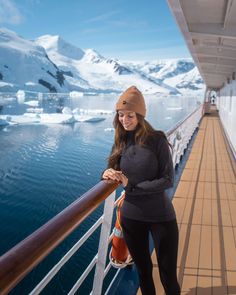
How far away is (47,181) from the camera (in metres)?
13.7

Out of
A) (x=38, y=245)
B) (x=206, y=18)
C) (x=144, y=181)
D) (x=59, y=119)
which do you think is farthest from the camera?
(x=59, y=119)

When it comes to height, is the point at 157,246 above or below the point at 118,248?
above

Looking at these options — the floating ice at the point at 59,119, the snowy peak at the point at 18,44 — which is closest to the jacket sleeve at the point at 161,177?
the floating ice at the point at 59,119

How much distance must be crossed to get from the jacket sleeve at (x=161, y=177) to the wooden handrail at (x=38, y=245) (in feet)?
0.75

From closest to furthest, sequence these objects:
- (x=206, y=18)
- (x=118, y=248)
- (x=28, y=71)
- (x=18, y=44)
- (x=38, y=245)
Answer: (x=38, y=245)
(x=118, y=248)
(x=206, y=18)
(x=28, y=71)
(x=18, y=44)

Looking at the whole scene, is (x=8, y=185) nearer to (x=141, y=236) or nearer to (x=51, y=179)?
(x=51, y=179)

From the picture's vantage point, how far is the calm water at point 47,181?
716 cm

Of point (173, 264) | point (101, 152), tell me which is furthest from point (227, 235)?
point (101, 152)

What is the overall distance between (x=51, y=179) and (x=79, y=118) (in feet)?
69.3

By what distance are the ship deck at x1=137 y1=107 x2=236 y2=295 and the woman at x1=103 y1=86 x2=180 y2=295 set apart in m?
0.75

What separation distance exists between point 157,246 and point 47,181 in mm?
12520

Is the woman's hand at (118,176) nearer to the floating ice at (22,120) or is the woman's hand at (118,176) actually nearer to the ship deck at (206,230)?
the ship deck at (206,230)

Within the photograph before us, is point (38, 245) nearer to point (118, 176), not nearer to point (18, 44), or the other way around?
point (118, 176)

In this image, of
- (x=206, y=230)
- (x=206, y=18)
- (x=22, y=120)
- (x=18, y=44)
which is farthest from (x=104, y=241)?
(x=18, y=44)
